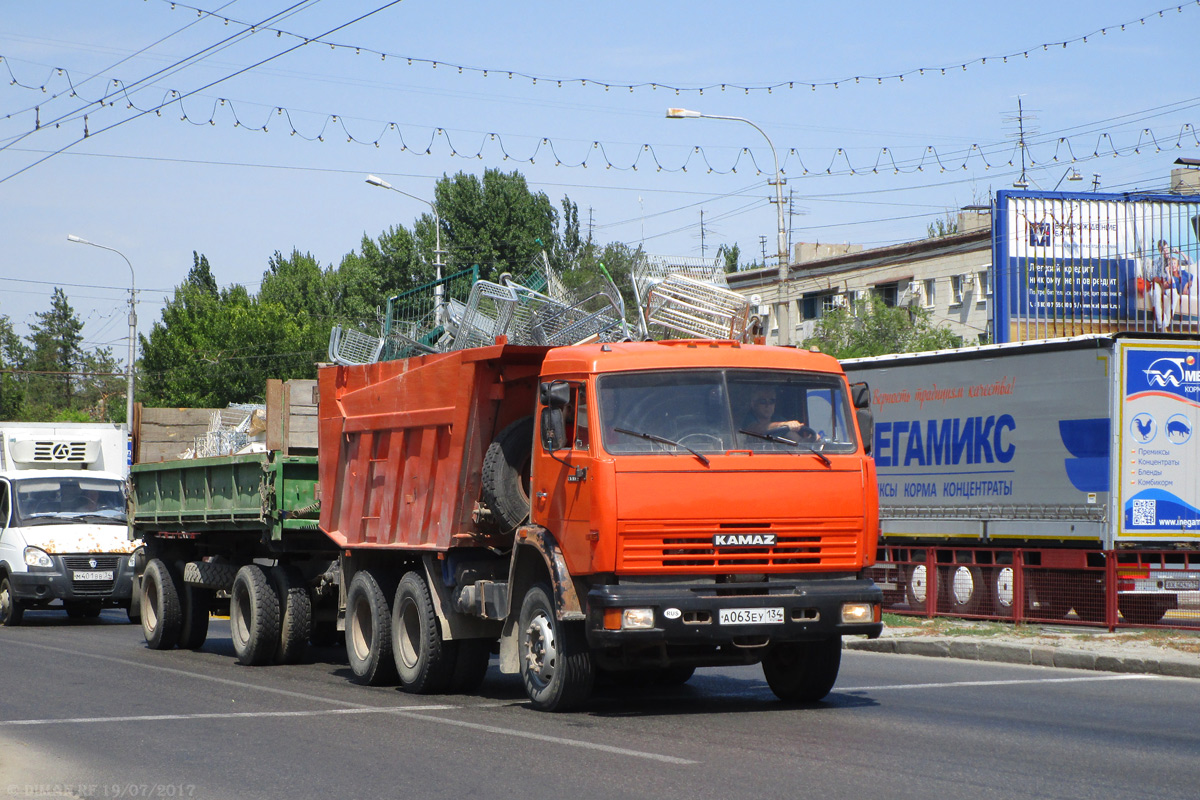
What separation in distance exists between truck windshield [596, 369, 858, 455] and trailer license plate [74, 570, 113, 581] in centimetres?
1402

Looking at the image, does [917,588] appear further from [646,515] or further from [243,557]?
[646,515]

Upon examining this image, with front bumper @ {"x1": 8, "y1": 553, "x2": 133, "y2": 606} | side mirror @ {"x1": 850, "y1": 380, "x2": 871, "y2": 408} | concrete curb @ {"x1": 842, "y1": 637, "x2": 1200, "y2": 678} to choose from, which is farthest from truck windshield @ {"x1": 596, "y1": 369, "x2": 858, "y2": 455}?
front bumper @ {"x1": 8, "y1": 553, "x2": 133, "y2": 606}

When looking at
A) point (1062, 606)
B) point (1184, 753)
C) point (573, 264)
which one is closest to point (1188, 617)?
point (1062, 606)

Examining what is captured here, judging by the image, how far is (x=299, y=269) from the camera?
88.4m

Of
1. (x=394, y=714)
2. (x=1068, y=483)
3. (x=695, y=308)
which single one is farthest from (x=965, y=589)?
(x=394, y=714)

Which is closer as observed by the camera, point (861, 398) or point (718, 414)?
point (718, 414)

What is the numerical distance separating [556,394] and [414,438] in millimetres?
2630

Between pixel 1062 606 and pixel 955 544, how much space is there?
3794mm

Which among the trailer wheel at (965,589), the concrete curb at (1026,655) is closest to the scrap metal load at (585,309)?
the concrete curb at (1026,655)

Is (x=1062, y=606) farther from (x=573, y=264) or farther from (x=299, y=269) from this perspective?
(x=299, y=269)

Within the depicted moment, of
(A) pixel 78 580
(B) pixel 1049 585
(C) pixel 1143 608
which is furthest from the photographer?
(A) pixel 78 580

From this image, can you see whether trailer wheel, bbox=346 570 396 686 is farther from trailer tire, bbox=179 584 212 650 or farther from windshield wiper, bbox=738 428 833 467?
trailer tire, bbox=179 584 212 650

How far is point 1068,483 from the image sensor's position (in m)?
18.1

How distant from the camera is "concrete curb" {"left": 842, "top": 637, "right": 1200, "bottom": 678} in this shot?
13055 millimetres
